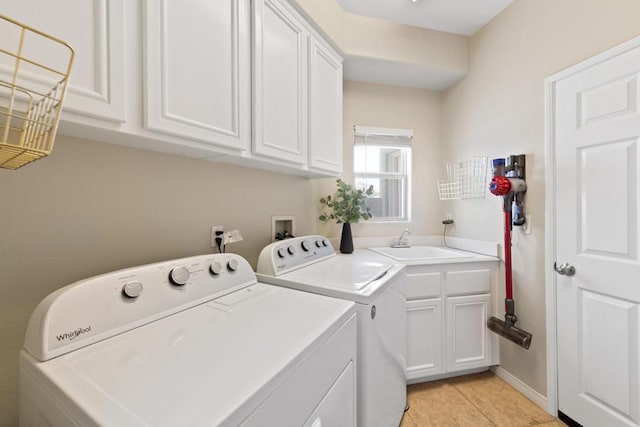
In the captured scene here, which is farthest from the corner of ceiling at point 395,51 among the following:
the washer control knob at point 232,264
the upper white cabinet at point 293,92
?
the washer control knob at point 232,264

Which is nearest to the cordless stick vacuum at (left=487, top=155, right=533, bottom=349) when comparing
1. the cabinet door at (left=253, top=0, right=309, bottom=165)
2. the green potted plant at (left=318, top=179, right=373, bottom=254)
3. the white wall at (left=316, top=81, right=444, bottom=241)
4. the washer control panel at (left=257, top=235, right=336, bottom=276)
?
the white wall at (left=316, top=81, right=444, bottom=241)

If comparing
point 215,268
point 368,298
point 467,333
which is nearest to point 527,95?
point 467,333

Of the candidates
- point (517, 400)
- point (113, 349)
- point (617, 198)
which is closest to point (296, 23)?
point (113, 349)

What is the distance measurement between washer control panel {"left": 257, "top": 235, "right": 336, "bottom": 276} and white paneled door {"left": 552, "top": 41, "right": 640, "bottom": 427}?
1.50 m

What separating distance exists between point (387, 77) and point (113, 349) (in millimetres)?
2691

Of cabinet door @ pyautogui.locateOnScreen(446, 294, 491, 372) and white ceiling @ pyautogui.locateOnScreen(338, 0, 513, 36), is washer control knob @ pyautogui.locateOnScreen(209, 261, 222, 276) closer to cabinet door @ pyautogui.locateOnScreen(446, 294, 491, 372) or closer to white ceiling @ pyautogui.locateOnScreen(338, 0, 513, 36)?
cabinet door @ pyautogui.locateOnScreen(446, 294, 491, 372)

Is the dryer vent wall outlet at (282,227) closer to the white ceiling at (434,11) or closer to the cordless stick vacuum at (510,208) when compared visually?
the cordless stick vacuum at (510,208)

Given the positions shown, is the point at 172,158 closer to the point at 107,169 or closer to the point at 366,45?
the point at 107,169

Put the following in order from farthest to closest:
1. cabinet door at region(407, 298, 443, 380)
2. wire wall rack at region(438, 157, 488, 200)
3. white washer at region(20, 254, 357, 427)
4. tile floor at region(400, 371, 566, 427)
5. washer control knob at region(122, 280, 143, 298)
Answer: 1. wire wall rack at region(438, 157, 488, 200)
2. cabinet door at region(407, 298, 443, 380)
3. tile floor at region(400, 371, 566, 427)
4. washer control knob at region(122, 280, 143, 298)
5. white washer at region(20, 254, 357, 427)

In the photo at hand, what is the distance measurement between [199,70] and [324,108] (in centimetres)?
96

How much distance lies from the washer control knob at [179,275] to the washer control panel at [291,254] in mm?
438

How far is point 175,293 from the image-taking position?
97 cm

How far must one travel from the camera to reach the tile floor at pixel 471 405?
1.70 meters

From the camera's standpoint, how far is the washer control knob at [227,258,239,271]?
47.6 inches
